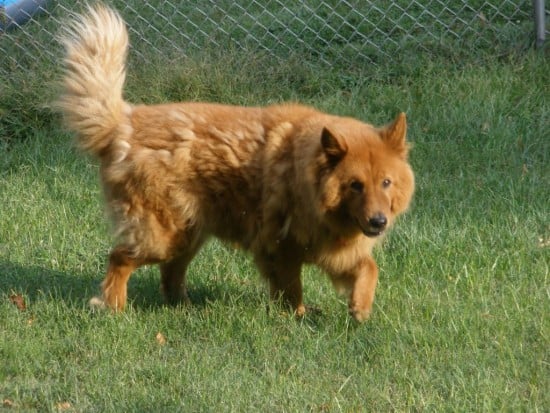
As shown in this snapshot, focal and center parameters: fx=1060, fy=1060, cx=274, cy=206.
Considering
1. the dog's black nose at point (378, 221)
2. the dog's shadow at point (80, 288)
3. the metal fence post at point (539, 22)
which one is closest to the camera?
the dog's black nose at point (378, 221)

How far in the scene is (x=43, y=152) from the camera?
368 inches

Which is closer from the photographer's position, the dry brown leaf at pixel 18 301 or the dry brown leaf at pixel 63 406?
the dry brown leaf at pixel 63 406

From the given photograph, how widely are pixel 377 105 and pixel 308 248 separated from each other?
3.68 metres

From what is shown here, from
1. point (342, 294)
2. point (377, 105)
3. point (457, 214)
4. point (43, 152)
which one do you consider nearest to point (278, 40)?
point (377, 105)

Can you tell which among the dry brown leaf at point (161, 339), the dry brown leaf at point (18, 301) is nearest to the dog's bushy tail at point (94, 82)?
the dry brown leaf at point (18, 301)

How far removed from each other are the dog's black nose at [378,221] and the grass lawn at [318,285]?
60 cm

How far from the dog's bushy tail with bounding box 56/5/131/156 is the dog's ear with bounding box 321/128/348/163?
1.32m

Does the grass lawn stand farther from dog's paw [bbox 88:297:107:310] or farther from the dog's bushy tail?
the dog's bushy tail

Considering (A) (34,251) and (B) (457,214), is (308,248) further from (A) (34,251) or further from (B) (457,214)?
(A) (34,251)

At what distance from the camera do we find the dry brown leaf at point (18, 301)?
257 inches

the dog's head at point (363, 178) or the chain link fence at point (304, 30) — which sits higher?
the dog's head at point (363, 178)

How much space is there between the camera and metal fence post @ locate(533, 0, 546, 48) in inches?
388

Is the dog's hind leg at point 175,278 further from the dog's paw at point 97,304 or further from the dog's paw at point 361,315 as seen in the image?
the dog's paw at point 361,315

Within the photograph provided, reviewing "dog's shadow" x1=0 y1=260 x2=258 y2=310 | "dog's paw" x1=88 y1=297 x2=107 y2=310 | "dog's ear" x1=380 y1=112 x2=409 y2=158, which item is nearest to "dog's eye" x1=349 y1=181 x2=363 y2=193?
"dog's ear" x1=380 y1=112 x2=409 y2=158
